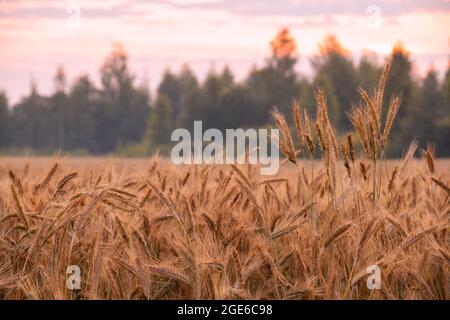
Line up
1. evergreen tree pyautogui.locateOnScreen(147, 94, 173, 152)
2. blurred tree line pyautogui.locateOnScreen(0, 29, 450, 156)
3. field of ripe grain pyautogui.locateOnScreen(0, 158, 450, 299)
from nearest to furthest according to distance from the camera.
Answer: field of ripe grain pyautogui.locateOnScreen(0, 158, 450, 299) < blurred tree line pyautogui.locateOnScreen(0, 29, 450, 156) < evergreen tree pyautogui.locateOnScreen(147, 94, 173, 152)

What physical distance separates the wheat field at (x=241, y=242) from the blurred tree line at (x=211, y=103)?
1169 inches

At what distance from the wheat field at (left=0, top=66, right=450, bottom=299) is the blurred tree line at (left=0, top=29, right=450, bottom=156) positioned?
29.7m

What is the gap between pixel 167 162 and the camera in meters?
5.37

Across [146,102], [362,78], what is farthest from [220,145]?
[146,102]

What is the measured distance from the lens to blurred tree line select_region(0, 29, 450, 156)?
157 feet

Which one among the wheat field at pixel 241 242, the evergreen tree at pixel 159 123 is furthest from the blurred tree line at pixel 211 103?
the wheat field at pixel 241 242

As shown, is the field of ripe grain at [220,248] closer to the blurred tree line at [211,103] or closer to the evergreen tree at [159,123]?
the blurred tree line at [211,103]

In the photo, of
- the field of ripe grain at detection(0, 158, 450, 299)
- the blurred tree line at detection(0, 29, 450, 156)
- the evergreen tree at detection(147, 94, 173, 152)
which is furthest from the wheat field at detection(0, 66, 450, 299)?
the evergreen tree at detection(147, 94, 173, 152)

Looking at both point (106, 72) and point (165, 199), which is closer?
point (165, 199)

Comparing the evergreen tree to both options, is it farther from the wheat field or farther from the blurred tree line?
the wheat field

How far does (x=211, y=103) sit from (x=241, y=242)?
5253cm

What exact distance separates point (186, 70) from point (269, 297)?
8223 cm
